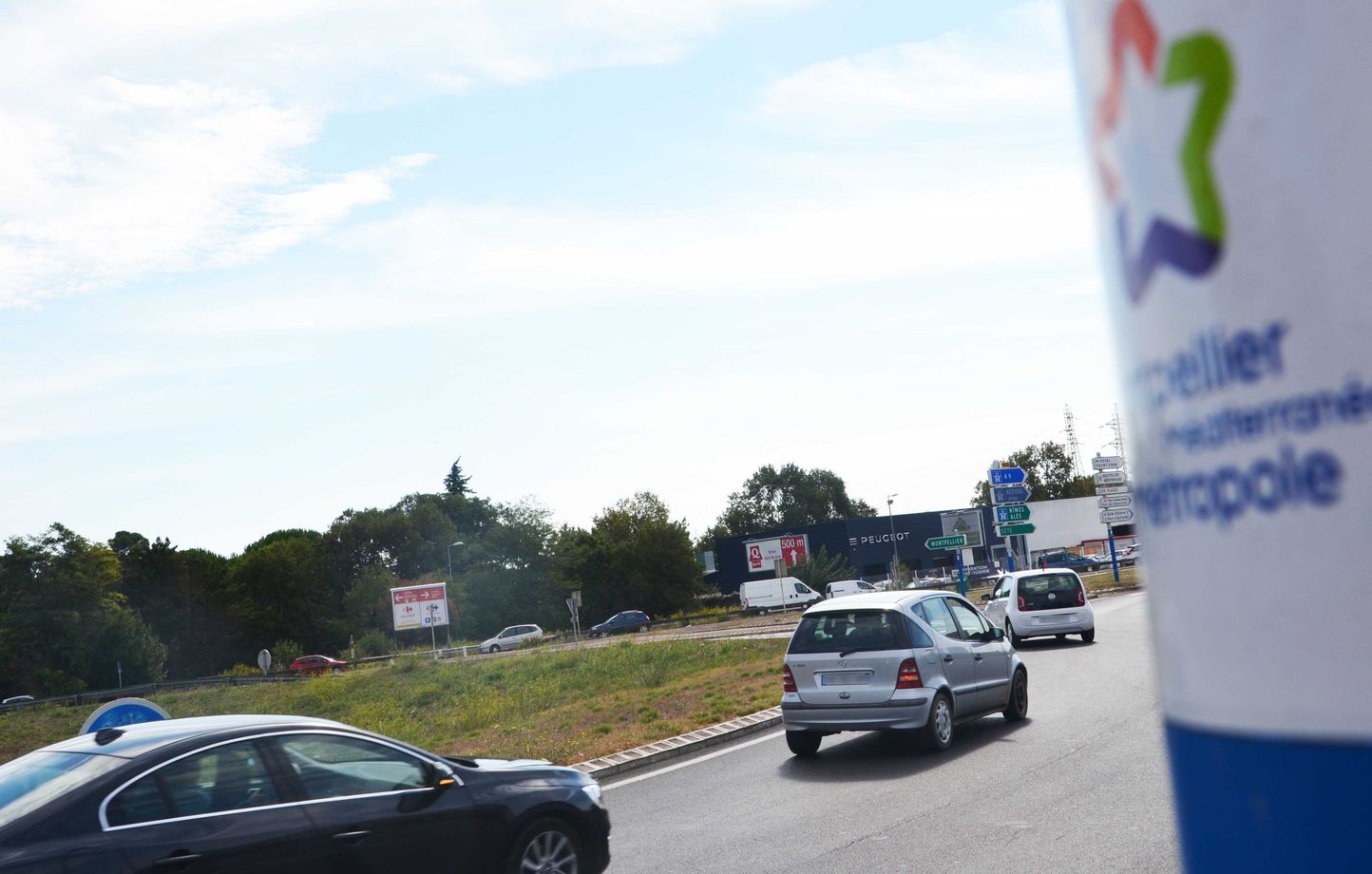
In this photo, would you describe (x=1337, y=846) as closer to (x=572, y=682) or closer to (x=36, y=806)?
(x=36, y=806)

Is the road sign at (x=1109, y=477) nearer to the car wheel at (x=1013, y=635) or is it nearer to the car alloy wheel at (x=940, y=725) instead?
the car wheel at (x=1013, y=635)

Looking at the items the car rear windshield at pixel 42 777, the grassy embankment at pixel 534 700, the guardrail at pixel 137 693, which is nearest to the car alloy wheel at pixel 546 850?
the car rear windshield at pixel 42 777

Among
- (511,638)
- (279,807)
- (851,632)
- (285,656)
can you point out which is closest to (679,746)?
(851,632)

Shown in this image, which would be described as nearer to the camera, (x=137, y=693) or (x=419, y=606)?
(x=137, y=693)

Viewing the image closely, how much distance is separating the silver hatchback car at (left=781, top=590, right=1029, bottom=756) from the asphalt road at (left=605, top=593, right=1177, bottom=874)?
359 millimetres

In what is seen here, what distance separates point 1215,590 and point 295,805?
578cm

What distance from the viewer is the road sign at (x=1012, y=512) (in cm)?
3872

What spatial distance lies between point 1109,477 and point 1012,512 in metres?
6.59

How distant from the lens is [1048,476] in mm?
135250

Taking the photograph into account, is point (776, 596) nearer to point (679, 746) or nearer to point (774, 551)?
point (774, 551)

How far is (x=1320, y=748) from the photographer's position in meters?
1.57

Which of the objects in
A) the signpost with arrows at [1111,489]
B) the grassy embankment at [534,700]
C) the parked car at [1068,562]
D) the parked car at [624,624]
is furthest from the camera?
the parked car at [1068,562]

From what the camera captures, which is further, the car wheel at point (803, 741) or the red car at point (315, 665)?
the red car at point (315, 665)

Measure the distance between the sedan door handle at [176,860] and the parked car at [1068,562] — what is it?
6912 cm
